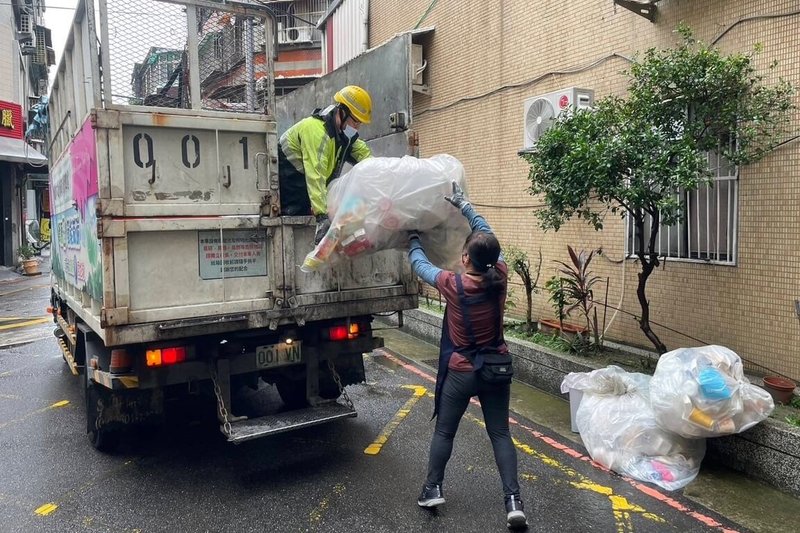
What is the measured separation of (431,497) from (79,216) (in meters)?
3.38

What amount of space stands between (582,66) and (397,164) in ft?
13.2

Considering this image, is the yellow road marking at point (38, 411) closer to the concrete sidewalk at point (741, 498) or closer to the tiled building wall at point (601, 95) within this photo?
the concrete sidewalk at point (741, 498)

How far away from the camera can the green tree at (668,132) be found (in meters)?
4.49

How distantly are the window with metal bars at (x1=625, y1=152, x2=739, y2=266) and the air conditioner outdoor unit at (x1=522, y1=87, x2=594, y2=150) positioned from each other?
1459 millimetres

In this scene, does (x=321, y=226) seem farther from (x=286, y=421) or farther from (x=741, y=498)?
(x=741, y=498)

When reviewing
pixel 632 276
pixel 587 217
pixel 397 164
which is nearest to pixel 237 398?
pixel 397 164

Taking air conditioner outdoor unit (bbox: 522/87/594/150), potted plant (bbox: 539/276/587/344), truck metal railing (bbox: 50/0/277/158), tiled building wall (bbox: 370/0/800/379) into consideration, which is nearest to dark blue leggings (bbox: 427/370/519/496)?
truck metal railing (bbox: 50/0/277/158)

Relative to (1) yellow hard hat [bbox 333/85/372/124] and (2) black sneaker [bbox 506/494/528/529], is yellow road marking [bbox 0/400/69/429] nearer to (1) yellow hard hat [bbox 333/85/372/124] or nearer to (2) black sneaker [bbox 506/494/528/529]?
(1) yellow hard hat [bbox 333/85/372/124]

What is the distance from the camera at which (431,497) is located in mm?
3545

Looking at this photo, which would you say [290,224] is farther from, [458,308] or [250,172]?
[458,308]

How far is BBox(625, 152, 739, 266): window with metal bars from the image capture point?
5234 millimetres

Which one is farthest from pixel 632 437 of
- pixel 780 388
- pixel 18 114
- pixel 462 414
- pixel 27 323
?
pixel 18 114

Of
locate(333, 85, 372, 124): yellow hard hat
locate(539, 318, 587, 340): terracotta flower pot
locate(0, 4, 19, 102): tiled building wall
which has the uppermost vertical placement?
locate(0, 4, 19, 102): tiled building wall

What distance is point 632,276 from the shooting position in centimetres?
625
